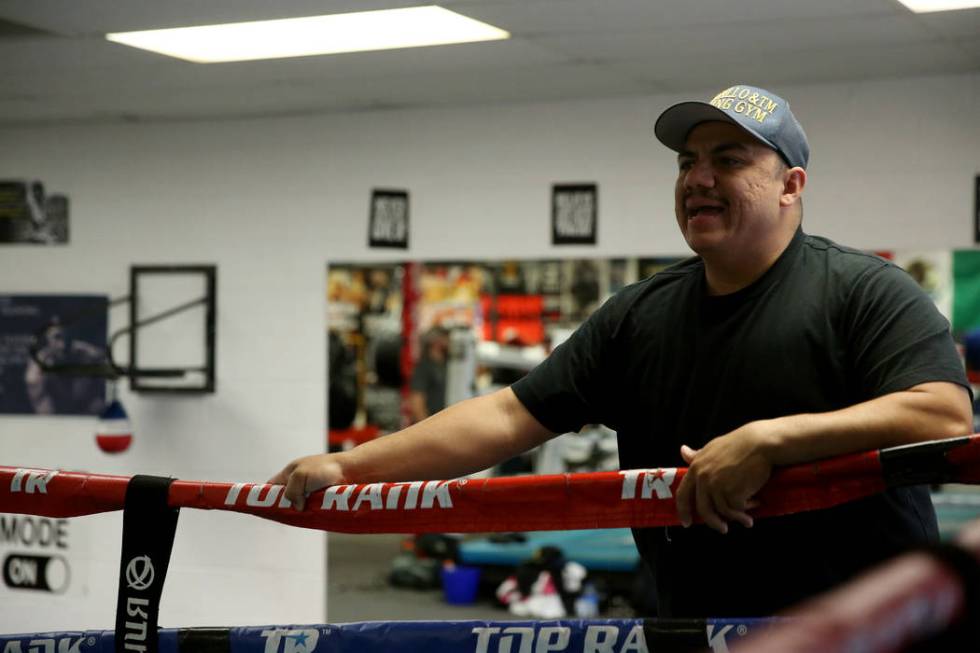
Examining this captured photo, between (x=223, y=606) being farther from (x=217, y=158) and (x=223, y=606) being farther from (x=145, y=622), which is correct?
(x=145, y=622)

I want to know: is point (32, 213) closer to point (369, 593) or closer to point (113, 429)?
point (113, 429)

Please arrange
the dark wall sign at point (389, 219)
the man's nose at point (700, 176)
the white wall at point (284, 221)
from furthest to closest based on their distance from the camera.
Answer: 1. the dark wall sign at point (389, 219)
2. the white wall at point (284, 221)
3. the man's nose at point (700, 176)

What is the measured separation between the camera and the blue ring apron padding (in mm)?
1636

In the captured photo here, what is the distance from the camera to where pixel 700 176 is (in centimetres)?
200

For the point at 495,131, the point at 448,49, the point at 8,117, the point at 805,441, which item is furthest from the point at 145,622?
the point at 8,117

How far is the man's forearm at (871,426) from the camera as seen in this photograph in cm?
159

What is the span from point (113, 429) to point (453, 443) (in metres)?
3.98

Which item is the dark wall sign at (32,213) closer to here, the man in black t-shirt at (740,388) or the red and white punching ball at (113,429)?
the red and white punching ball at (113,429)

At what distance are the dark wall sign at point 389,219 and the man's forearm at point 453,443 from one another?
3.54m

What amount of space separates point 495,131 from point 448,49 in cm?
118

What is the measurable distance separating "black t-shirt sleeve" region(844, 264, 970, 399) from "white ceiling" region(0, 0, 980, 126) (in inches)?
77.1

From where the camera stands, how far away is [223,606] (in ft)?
19.2

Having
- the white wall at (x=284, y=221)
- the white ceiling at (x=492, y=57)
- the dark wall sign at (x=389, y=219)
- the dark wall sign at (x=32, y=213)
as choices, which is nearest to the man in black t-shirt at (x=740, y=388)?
the white ceiling at (x=492, y=57)

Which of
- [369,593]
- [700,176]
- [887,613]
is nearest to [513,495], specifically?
[700,176]
